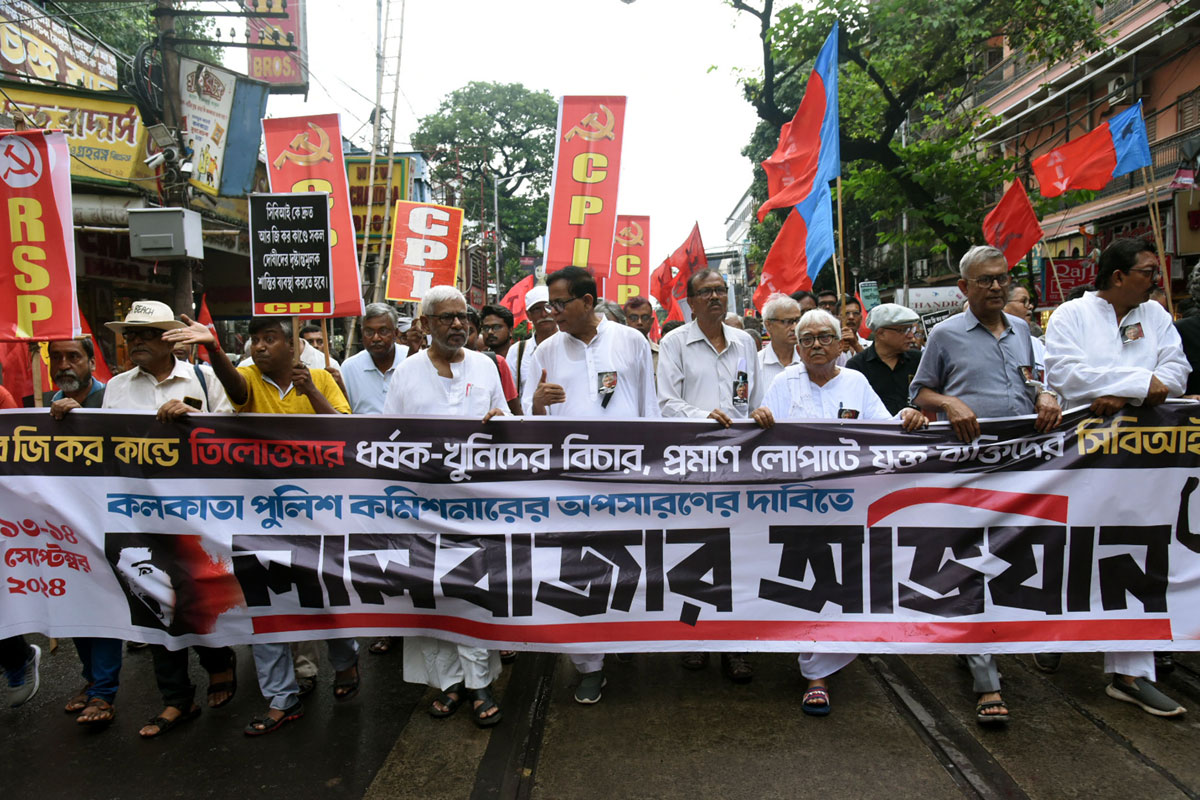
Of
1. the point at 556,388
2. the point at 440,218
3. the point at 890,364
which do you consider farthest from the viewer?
the point at 440,218

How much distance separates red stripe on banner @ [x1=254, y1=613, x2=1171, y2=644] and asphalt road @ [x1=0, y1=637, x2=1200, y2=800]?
33 centimetres

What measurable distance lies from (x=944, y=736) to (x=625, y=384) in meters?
2.19

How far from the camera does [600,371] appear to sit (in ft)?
14.7

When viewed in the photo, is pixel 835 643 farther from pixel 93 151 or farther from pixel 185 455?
pixel 93 151

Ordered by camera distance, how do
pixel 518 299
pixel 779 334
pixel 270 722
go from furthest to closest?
pixel 518 299, pixel 779 334, pixel 270 722

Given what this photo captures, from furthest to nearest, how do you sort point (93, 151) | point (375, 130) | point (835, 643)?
point (375, 130)
point (93, 151)
point (835, 643)

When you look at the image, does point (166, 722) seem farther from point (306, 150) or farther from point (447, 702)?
point (306, 150)

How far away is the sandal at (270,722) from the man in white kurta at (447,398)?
1.72 ft

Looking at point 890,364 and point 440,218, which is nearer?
point 890,364

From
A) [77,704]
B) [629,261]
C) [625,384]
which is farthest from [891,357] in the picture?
[629,261]

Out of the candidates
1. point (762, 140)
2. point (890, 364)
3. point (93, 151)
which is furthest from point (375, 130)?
point (762, 140)

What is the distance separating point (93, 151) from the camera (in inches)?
516

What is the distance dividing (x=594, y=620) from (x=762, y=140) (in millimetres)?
30314

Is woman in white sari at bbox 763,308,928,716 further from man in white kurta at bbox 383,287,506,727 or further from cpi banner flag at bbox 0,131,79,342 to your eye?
cpi banner flag at bbox 0,131,79,342
